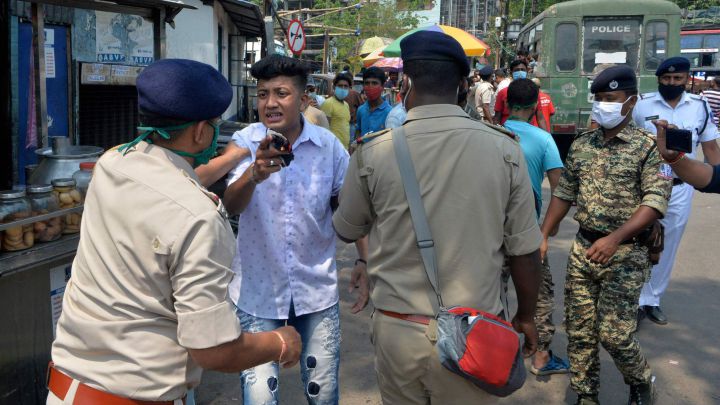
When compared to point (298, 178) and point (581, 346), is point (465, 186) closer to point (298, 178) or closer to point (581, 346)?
point (298, 178)

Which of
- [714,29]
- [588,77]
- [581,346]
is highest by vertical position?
[714,29]

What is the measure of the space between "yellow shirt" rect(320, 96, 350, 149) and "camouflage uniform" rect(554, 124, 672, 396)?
5785 millimetres

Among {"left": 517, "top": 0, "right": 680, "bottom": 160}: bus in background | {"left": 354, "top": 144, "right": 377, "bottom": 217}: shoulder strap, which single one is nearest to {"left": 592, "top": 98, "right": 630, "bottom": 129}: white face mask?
{"left": 354, "top": 144, "right": 377, "bottom": 217}: shoulder strap

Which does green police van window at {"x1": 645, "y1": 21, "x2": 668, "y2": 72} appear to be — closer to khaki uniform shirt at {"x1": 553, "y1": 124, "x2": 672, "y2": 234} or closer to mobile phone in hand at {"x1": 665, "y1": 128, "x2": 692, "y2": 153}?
khaki uniform shirt at {"x1": 553, "y1": 124, "x2": 672, "y2": 234}

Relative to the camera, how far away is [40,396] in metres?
3.27

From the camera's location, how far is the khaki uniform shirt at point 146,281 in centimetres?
170

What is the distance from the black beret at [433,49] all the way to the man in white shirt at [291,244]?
0.75 m

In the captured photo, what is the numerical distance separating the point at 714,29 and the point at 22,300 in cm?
2459

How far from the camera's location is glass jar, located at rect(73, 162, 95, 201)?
3338mm

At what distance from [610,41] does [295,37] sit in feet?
18.9

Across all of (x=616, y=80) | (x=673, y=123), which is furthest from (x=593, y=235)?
(x=673, y=123)

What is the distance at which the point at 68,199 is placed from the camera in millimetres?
3230

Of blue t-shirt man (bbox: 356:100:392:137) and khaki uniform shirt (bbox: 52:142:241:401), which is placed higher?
blue t-shirt man (bbox: 356:100:392:137)

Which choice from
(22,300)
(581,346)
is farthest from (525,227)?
(22,300)
